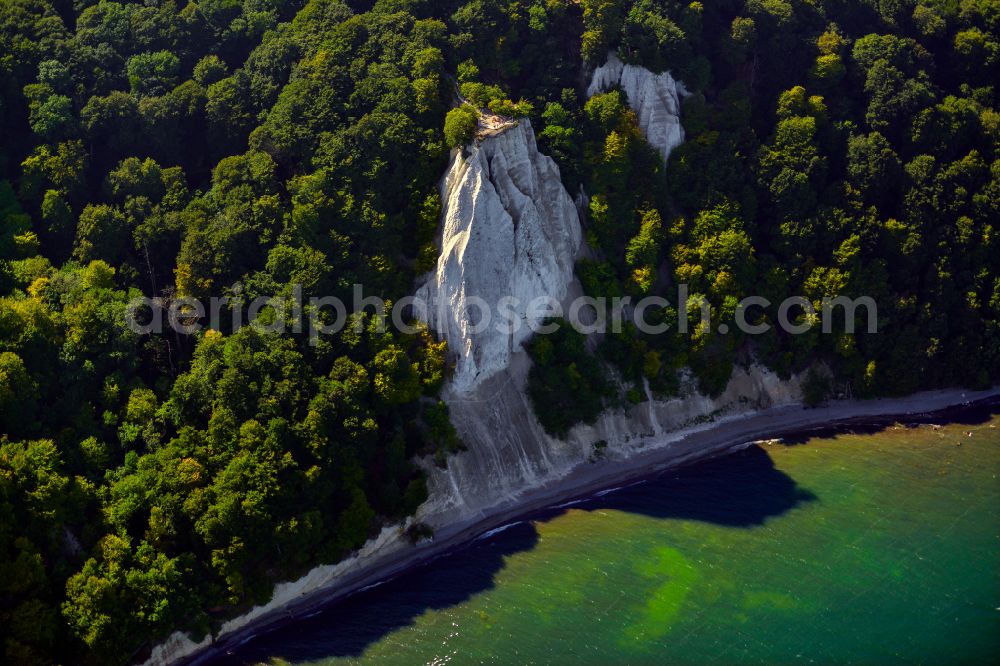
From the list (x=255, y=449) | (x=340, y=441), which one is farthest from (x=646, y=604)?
(x=255, y=449)

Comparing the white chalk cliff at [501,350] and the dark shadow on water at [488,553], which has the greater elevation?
the white chalk cliff at [501,350]

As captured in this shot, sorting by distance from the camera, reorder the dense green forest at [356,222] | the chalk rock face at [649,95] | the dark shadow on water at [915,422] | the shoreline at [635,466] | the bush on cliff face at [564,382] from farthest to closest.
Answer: the chalk rock face at [649,95], the dark shadow on water at [915,422], the bush on cliff face at [564,382], the shoreline at [635,466], the dense green forest at [356,222]

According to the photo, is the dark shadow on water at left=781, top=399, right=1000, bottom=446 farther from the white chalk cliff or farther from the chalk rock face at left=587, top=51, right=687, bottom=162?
the chalk rock face at left=587, top=51, right=687, bottom=162

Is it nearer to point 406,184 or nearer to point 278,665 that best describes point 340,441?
point 278,665

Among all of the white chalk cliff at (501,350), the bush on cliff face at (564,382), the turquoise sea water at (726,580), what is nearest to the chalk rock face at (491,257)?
the white chalk cliff at (501,350)

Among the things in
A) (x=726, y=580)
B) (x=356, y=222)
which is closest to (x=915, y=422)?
(x=726, y=580)

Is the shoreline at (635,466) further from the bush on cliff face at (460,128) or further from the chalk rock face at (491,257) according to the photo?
the bush on cliff face at (460,128)

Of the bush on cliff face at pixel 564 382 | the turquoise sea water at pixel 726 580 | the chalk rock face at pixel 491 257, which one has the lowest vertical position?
the turquoise sea water at pixel 726 580

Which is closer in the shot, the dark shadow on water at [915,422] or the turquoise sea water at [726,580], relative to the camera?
the turquoise sea water at [726,580]
